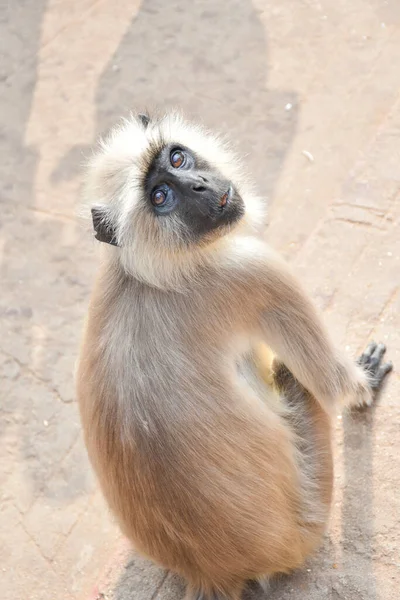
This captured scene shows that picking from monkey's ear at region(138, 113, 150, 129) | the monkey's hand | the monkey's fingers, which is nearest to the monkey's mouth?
monkey's ear at region(138, 113, 150, 129)

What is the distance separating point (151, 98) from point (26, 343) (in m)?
2.22

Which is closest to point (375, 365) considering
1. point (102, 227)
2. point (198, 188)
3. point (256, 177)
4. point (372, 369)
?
point (372, 369)

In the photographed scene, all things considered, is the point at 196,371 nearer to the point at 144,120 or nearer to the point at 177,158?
the point at 177,158

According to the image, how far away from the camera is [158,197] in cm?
272

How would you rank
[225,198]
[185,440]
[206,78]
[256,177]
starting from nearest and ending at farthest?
[185,440] → [225,198] → [256,177] → [206,78]

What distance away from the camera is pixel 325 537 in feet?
10.0

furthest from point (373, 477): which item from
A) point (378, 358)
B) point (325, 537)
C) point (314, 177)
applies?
point (314, 177)

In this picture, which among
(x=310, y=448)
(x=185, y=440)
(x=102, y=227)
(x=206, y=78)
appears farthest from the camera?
(x=206, y=78)

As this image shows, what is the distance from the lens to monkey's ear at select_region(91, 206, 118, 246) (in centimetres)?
265

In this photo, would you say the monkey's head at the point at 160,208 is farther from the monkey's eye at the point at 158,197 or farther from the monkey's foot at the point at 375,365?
the monkey's foot at the point at 375,365

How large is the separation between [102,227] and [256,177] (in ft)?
7.54

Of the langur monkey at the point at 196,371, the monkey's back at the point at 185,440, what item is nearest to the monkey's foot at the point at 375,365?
the langur monkey at the point at 196,371

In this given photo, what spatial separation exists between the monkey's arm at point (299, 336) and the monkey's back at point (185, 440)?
5.0 inches

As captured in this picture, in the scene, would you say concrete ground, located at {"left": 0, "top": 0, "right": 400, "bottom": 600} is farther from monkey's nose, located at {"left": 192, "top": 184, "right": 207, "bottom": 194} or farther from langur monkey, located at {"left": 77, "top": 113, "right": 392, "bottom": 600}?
monkey's nose, located at {"left": 192, "top": 184, "right": 207, "bottom": 194}
